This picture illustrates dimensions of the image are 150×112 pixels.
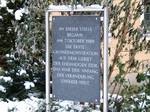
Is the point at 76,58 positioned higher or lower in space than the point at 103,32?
lower

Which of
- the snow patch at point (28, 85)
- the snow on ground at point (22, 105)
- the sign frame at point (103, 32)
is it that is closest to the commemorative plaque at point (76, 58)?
the sign frame at point (103, 32)

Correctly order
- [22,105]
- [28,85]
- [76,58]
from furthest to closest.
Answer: [28,85] → [22,105] → [76,58]

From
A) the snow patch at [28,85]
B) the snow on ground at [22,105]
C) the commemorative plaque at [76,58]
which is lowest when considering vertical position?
the snow on ground at [22,105]

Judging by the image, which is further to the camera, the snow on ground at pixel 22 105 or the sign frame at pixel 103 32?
the snow on ground at pixel 22 105

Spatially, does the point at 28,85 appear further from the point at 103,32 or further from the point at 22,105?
the point at 103,32

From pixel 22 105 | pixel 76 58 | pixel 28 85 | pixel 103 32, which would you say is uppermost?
pixel 103 32

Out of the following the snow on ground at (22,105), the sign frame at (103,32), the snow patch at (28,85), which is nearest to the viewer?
the sign frame at (103,32)

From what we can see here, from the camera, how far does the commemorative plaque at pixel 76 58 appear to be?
6.34 m

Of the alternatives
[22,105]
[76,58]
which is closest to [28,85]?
[22,105]

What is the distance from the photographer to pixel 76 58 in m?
6.43

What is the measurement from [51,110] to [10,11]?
299cm

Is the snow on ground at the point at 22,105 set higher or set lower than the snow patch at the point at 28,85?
lower

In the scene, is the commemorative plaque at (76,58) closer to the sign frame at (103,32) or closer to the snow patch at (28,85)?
the sign frame at (103,32)

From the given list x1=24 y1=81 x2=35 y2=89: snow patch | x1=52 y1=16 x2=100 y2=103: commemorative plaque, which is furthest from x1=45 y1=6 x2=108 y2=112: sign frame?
x1=24 y1=81 x2=35 y2=89: snow patch
